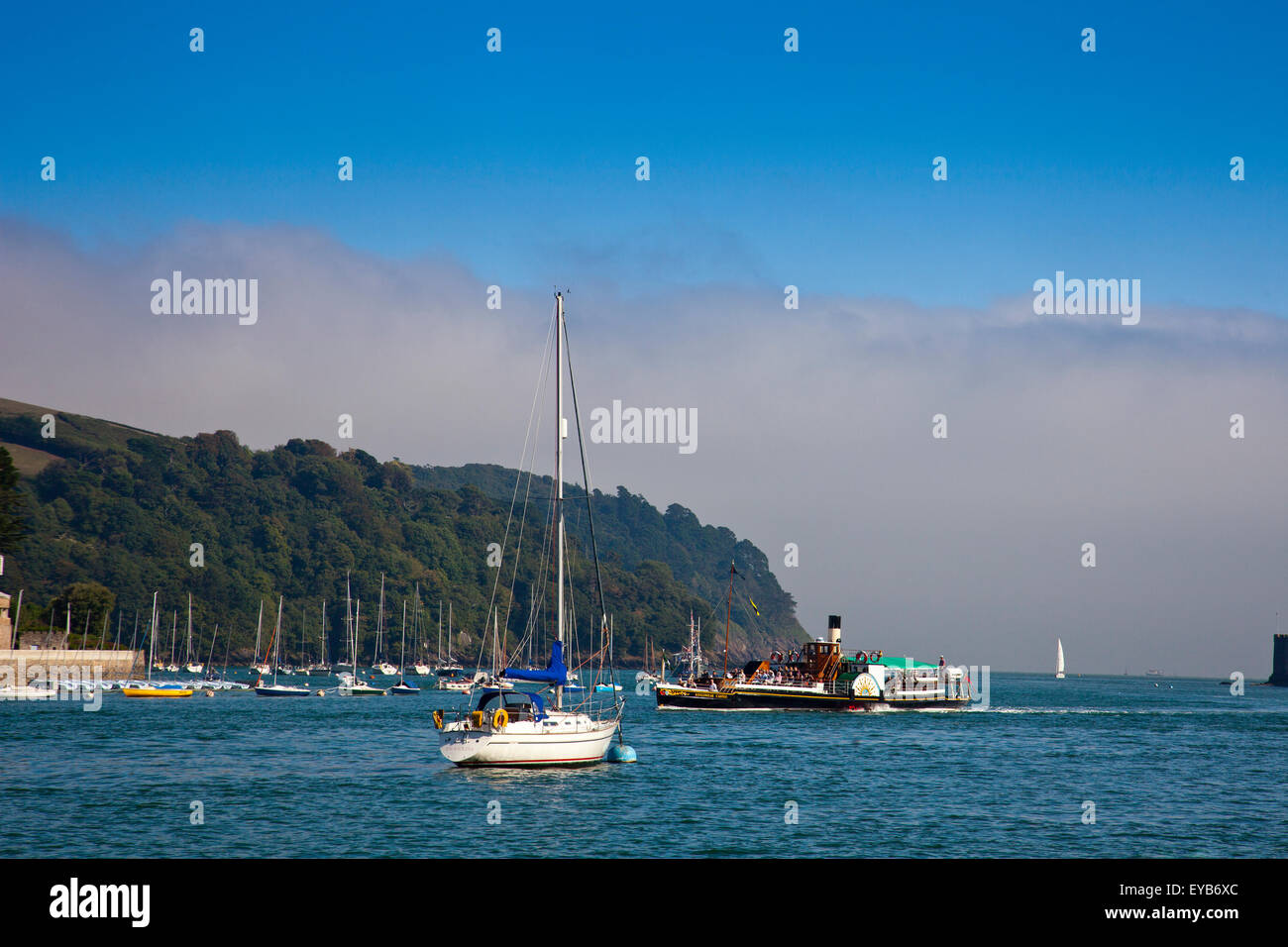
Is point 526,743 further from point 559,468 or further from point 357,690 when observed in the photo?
point 357,690

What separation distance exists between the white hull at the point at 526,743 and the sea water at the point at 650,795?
0.73 metres

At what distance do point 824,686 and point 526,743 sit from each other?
64.6 m

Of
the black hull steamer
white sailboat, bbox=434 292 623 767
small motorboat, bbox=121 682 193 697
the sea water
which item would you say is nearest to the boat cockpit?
white sailboat, bbox=434 292 623 767

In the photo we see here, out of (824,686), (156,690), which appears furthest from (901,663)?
(156,690)

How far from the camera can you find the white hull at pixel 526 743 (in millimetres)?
44688

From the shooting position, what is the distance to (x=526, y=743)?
44.8 meters

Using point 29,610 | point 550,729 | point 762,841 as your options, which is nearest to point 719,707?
point 550,729

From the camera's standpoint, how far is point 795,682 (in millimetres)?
106250

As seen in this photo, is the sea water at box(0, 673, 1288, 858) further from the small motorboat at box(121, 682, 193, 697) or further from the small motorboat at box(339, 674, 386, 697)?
the small motorboat at box(339, 674, 386, 697)

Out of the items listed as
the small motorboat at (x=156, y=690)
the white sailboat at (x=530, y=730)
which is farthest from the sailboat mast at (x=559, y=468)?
the small motorboat at (x=156, y=690)
